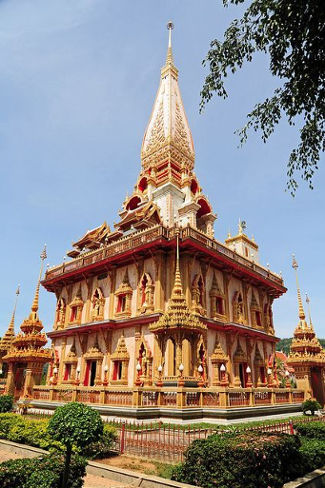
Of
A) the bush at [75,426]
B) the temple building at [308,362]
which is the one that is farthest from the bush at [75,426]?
the temple building at [308,362]

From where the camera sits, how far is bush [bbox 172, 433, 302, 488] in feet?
20.8

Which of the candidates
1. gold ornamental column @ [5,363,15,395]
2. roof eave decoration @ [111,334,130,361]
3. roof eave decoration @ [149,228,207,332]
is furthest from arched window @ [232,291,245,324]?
gold ornamental column @ [5,363,15,395]

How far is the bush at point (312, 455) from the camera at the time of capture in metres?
7.57

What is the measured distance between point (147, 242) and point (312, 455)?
14.9 m

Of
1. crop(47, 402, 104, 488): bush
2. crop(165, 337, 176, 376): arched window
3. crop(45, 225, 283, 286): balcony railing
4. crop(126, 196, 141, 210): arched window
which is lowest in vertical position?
crop(47, 402, 104, 488): bush

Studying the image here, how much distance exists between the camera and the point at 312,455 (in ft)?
26.6

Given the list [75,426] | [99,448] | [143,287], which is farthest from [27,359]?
[75,426]

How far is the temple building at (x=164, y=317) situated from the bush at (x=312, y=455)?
5617 millimetres

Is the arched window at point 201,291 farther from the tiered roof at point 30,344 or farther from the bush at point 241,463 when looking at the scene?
the bush at point 241,463

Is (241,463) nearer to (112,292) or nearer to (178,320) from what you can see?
(178,320)

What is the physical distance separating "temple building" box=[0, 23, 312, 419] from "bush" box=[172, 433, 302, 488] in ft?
22.2

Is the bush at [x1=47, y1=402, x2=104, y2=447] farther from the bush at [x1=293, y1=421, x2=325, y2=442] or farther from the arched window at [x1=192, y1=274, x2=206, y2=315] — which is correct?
the arched window at [x1=192, y1=274, x2=206, y2=315]

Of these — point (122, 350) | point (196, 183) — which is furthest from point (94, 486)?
point (196, 183)

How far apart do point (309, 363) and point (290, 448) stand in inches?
778
